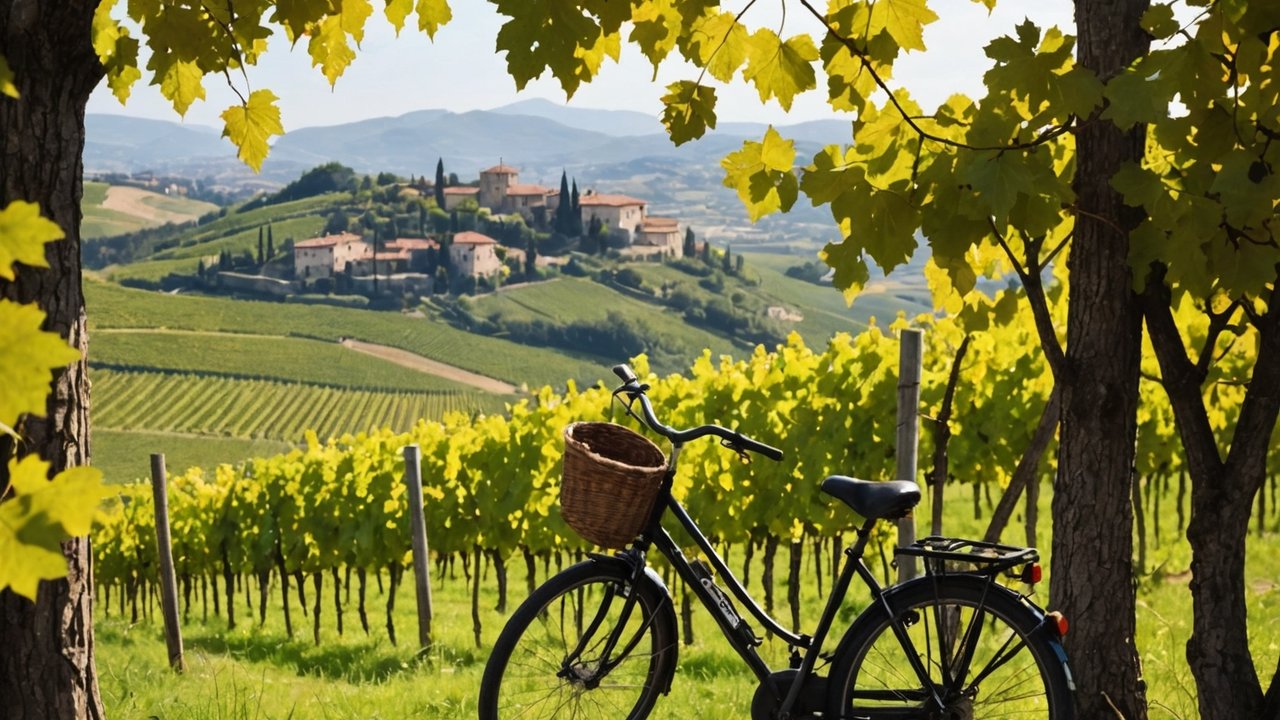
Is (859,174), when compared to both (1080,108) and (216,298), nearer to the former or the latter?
(1080,108)

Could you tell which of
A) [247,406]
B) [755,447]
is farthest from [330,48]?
[247,406]

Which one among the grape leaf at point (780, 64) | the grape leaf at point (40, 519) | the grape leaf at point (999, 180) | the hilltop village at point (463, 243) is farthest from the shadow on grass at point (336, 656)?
the hilltop village at point (463, 243)

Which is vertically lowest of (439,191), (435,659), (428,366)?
(428,366)

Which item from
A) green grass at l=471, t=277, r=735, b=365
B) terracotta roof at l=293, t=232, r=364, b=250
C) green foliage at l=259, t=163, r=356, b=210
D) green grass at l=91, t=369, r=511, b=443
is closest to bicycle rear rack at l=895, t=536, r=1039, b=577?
green grass at l=91, t=369, r=511, b=443

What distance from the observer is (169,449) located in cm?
7988

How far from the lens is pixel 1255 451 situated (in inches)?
116

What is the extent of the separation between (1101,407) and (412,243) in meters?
145

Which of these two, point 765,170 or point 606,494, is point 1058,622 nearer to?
point 606,494

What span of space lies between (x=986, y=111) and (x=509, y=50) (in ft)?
3.72

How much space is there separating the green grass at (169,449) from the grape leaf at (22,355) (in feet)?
253

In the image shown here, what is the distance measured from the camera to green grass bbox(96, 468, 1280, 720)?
4301 millimetres

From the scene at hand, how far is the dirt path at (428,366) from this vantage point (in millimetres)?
103688

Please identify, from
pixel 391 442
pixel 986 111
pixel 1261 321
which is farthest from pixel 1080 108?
pixel 391 442

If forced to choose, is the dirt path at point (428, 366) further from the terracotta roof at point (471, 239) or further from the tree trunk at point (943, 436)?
the tree trunk at point (943, 436)
